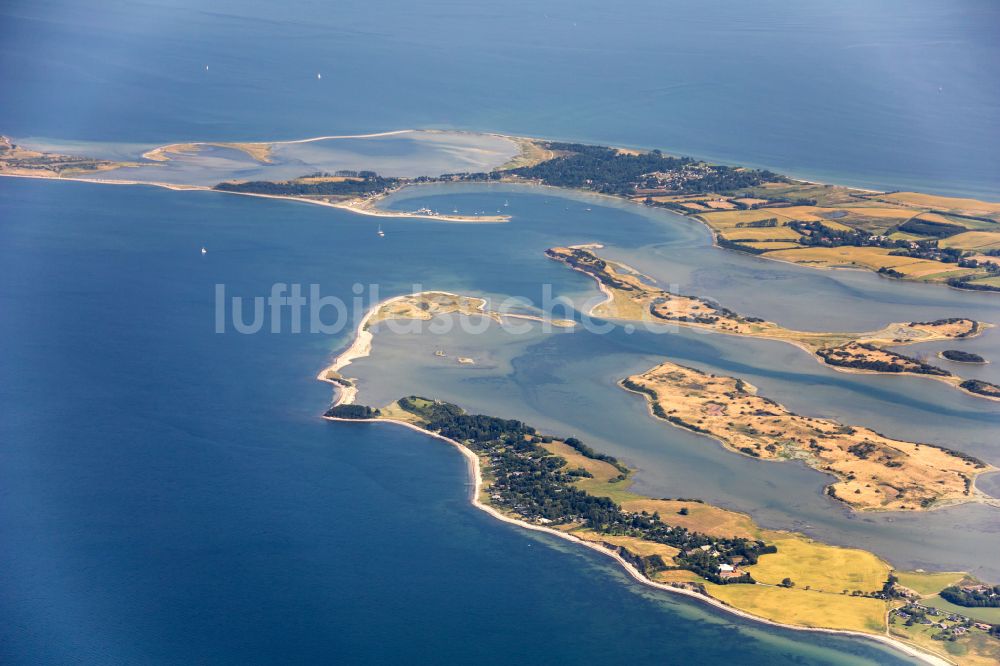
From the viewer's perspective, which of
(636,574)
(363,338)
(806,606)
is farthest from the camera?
(363,338)

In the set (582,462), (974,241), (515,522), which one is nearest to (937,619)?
(515,522)

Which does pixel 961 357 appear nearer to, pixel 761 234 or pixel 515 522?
pixel 761 234

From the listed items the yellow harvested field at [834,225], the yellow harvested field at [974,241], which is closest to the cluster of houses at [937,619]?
the yellow harvested field at [974,241]

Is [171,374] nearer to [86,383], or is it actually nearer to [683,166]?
[86,383]

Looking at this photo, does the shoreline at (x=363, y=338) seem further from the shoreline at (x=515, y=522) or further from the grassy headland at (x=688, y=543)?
the grassy headland at (x=688, y=543)

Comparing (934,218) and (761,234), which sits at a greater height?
(934,218)
